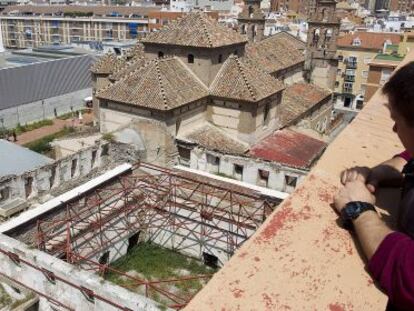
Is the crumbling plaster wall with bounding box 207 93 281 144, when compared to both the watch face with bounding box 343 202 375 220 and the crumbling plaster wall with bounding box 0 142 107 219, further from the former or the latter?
the watch face with bounding box 343 202 375 220

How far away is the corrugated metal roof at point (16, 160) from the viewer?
71.0ft

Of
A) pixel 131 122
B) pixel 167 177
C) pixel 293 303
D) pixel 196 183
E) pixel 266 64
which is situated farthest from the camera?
pixel 266 64

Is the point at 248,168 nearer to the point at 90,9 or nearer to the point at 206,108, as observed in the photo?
the point at 206,108

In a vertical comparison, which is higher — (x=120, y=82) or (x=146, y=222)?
(x=120, y=82)

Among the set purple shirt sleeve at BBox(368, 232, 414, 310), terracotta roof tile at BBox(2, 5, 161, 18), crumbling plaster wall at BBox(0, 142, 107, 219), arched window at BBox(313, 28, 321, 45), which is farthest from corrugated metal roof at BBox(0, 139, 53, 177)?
terracotta roof tile at BBox(2, 5, 161, 18)

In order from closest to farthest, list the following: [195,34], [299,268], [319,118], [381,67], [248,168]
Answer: [299,268] → [248,168] → [195,34] → [319,118] → [381,67]

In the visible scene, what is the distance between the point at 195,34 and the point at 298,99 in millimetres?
9877

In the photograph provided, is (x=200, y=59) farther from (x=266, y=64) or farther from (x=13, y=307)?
(x=13, y=307)

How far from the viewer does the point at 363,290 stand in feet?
7.20

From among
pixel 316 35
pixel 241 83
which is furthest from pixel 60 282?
pixel 316 35

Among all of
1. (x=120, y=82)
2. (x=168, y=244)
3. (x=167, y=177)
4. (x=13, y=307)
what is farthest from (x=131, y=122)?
(x=13, y=307)

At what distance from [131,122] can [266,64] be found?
1167 centimetres

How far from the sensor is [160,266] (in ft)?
54.4

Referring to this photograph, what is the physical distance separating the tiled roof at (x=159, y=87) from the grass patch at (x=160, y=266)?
590 cm
